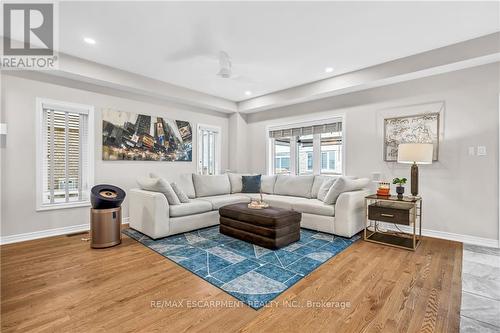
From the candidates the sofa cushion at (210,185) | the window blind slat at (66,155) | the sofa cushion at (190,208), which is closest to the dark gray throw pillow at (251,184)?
the sofa cushion at (210,185)

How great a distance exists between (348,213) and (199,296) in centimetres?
241

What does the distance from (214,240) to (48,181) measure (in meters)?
2.68

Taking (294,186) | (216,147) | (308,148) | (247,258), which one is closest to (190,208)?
(247,258)

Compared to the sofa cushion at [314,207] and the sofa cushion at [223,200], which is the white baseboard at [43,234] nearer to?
the sofa cushion at [223,200]

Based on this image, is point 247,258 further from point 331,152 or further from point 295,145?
point 295,145

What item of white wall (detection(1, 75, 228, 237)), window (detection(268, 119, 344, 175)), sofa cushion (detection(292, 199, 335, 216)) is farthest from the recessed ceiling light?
window (detection(268, 119, 344, 175))

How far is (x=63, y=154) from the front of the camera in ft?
12.4

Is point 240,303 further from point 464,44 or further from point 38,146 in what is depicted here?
point 464,44

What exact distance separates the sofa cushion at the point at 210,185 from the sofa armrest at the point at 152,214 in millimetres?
1143

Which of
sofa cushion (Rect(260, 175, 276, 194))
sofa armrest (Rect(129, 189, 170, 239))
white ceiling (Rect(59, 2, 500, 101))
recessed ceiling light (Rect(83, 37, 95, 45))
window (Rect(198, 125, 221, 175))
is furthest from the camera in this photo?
window (Rect(198, 125, 221, 175))

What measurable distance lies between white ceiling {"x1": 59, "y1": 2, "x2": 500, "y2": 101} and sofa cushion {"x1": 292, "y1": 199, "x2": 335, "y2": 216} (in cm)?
222

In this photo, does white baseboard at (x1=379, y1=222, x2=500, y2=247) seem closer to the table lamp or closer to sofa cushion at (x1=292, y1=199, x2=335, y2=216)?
the table lamp

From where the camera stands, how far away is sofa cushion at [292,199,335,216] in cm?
372

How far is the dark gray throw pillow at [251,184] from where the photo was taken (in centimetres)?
526
